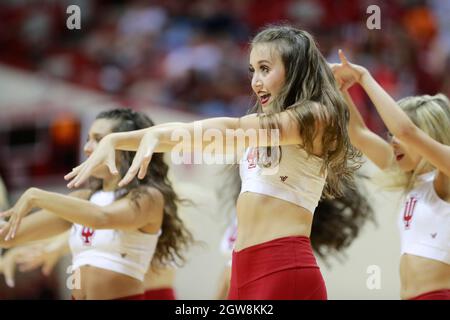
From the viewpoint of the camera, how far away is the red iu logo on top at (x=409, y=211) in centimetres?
442

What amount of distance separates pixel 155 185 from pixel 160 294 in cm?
92

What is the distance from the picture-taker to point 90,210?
4.22m

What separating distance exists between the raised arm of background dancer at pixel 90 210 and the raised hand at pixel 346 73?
1.20 metres

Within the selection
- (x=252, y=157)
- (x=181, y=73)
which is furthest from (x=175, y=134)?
(x=181, y=73)

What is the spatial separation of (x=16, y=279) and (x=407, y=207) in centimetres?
459

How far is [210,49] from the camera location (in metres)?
9.62

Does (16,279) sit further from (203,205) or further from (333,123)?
(333,123)

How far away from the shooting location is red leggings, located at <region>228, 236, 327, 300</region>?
3.46 m

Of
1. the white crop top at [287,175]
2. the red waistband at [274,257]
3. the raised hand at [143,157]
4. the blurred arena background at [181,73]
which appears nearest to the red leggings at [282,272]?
the red waistband at [274,257]

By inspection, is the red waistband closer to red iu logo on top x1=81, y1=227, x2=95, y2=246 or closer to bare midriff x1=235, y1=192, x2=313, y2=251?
bare midriff x1=235, y1=192, x2=313, y2=251

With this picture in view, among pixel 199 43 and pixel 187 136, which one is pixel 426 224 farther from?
pixel 199 43

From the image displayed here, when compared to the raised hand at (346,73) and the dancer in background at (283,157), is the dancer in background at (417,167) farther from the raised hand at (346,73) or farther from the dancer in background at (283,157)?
the dancer in background at (283,157)

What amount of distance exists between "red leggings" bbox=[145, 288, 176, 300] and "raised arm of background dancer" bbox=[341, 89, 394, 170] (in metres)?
1.64
